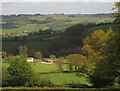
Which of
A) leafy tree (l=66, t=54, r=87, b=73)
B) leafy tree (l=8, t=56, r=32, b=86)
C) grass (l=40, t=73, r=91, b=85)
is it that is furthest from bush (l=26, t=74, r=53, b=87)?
leafy tree (l=66, t=54, r=87, b=73)

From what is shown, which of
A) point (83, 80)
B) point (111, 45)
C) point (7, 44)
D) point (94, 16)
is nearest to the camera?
point (111, 45)

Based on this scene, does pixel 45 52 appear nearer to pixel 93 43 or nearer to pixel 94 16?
pixel 93 43

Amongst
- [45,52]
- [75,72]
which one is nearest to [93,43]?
[75,72]

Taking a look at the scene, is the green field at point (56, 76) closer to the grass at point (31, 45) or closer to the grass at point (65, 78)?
the grass at point (65, 78)

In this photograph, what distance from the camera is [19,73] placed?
25734mm

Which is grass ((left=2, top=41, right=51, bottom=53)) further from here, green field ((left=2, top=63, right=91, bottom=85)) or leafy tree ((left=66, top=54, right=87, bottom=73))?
leafy tree ((left=66, top=54, right=87, bottom=73))

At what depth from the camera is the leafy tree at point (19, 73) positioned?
2559cm

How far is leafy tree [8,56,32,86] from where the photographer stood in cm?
2559

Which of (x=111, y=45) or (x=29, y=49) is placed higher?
(x=111, y=45)

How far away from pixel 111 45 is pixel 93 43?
62.3 ft

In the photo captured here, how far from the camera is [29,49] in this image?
55.9 metres

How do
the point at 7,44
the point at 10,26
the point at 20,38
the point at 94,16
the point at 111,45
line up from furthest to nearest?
the point at 94,16 → the point at 10,26 → the point at 20,38 → the point at 7,44 → the point at 111,45

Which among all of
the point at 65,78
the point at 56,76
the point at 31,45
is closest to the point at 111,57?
the point at 65,78

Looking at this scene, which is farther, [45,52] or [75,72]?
[45,52]
